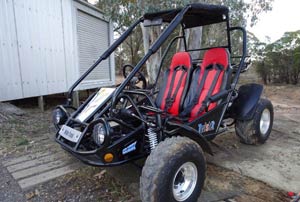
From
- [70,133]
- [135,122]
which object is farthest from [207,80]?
[70,133]

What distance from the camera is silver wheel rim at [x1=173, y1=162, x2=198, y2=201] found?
6.97 ft

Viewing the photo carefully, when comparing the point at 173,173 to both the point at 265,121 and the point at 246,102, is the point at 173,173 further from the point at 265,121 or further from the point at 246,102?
the point at 265,121

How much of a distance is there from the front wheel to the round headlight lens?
42cm

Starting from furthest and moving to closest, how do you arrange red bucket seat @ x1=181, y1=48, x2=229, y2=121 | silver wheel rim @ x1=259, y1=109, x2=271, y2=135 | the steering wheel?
silver wheel rim @ x1=259, y1=109, x2=271, y2=135
the steering wheel
red bucket seat @ x1=181, y1=48, x2=229, y2=121

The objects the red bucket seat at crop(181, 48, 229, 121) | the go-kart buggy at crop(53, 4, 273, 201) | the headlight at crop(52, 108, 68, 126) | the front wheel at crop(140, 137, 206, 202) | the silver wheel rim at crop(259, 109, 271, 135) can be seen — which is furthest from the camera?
the silver wheel rim at crop(259, 109, 271, 135)

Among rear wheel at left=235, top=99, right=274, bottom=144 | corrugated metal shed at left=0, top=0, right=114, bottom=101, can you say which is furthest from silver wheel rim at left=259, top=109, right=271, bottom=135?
corrugated metal shed at left=0, top=0, right=114, bottom=101

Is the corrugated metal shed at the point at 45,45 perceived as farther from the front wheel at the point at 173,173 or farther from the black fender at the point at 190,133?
the front wheel at the point at 173,173

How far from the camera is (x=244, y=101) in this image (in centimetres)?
342

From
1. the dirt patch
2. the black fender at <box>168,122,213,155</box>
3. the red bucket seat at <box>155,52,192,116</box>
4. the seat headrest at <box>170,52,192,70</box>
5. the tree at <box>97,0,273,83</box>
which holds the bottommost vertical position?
the dirt patch

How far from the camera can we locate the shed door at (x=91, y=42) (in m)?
7.37

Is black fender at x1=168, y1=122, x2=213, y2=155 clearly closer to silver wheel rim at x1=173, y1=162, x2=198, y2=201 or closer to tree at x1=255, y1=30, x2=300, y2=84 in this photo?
silver wheel rim at x1=173, y1=162, x2=198, y2=201

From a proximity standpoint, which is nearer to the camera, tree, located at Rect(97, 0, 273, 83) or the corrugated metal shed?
the corrugated metal shed

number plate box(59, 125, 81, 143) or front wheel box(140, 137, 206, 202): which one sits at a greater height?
number plate box(59, 125, 81, 143)

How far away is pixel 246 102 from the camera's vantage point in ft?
11.2
